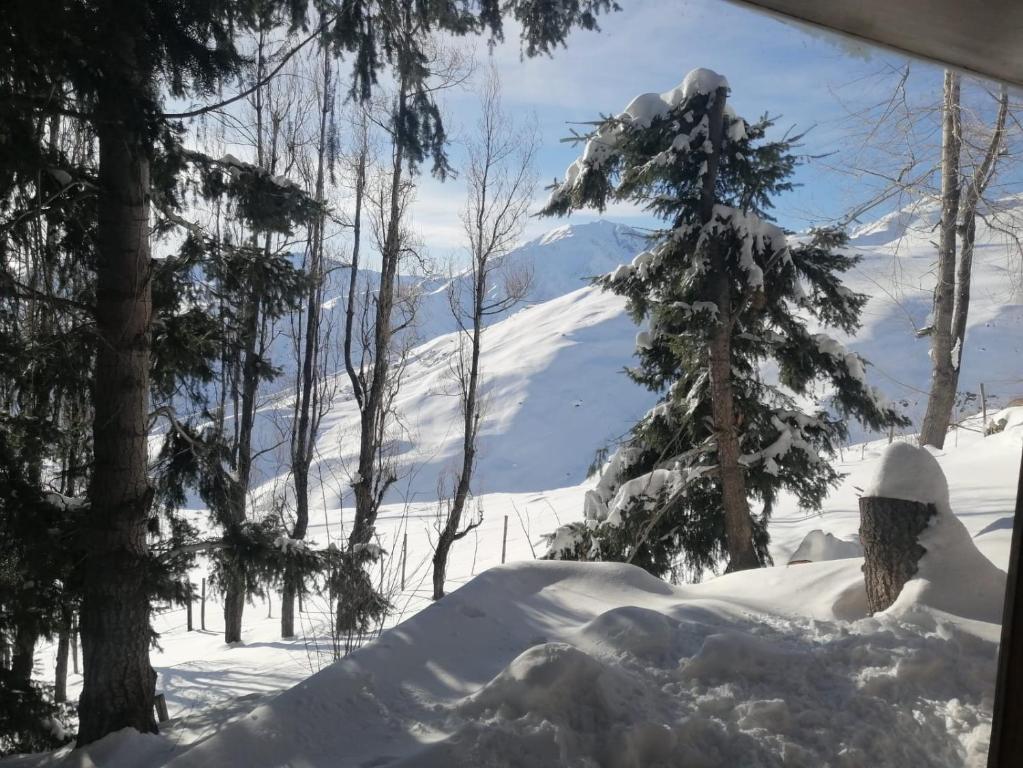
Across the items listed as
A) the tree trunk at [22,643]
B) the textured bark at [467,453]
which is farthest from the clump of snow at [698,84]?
the tree trunk at [22,643]

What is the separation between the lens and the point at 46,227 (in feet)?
11.8

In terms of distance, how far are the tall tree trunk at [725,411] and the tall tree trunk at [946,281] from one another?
251cm

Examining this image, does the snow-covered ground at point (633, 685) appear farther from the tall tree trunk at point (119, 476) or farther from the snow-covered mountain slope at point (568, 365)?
the snow-covered mountain slope at point (568, 365)

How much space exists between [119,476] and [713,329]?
4.75 meters

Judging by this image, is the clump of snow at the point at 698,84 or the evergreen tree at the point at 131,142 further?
the clump of snow at the point at 698,84

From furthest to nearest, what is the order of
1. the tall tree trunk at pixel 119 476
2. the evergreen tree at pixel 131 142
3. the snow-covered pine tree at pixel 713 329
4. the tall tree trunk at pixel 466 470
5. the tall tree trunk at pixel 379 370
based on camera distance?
the tall tree trunk at pixel 466 470 < the tall tree trunk at pixel 379 370 < the snow-covered pine tree at pixel 713 329 < the tall tree trunk at pixel 119 476 < the evergreen tree at pixel 131 142

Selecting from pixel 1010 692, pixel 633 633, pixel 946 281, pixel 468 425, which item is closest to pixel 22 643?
pixel 633 633

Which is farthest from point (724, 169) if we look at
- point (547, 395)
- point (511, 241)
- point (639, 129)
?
point (547, 395)

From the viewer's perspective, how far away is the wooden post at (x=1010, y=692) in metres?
1.69

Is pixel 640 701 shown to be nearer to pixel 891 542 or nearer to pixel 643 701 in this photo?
pixel 643 701

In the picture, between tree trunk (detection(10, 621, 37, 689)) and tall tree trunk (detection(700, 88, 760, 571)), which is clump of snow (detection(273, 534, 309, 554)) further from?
tall tree trunk (detection(700, 88, 760, 571))

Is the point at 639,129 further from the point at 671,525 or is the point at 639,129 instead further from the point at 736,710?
the point at 736,710

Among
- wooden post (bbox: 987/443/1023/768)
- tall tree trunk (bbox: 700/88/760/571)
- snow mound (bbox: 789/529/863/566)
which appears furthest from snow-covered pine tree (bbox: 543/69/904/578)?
wooden post (bbox: 987/443/1023/768)

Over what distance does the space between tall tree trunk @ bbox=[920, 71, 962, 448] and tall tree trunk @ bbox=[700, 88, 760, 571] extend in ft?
8.24
